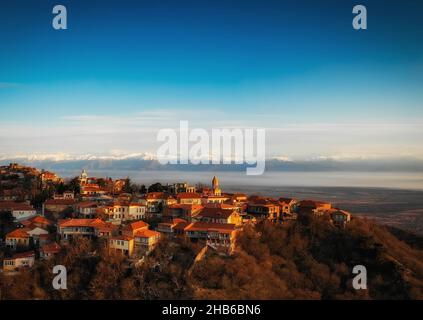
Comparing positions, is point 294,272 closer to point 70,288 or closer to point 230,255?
point 230,255

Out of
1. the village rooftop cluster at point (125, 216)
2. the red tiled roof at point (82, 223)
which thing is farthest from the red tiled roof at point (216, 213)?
the red tiled roof at point (82, 223)

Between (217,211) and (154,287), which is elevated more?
(217,211)

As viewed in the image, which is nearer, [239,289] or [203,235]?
[239,289]

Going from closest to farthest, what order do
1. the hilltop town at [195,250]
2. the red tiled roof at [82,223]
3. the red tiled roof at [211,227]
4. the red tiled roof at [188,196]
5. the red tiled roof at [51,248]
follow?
the hilltop town at [195,250], the red tiled roof at [51,248], the red tiled roof at [211,227], the red tiled roof at [82,223], the red tiled roof at [188,196]

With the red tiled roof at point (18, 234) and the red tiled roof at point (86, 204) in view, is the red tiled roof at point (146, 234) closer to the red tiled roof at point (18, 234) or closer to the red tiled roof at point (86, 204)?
the red tiled roof at point (86, 204)

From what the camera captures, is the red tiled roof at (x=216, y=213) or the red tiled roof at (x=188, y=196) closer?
the red tiled roof at (x=216, y=213)

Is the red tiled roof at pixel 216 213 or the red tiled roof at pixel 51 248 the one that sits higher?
the red tiled roof at pixel 216 213

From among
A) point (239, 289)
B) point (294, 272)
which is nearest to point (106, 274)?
point (239, 289)

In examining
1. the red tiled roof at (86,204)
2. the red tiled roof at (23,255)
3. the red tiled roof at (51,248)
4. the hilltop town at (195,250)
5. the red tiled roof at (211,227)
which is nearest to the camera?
the hilltop town at (195,250)

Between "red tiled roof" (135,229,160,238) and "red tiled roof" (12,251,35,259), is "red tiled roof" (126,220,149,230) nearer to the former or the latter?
"red tiled roof" (135,229,160,238)
